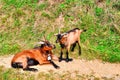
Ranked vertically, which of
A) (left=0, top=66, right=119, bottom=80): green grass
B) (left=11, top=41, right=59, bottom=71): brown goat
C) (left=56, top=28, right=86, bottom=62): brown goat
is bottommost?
(left=0, top=66, right=119, bottom=80): green grass

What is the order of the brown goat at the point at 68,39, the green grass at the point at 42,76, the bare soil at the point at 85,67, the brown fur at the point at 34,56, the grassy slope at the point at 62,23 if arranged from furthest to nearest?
the grassy slope at the point at 62,23
the brown goat at the point at 68,39
the bare soil at the point at 85,67
the brown fur at the point at 34,56
the green grass at the point at 42,76

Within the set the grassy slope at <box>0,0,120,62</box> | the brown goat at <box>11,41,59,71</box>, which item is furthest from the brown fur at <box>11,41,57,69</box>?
the grassy slope at <box>0,0,120,62</box>

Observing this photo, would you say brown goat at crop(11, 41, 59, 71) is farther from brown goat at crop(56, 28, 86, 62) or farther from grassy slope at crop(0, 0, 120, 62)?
grassy slope at crop(0, 0, 120, 62)

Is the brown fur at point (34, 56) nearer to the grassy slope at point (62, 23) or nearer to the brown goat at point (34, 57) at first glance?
the brown goat at point (34, 57)

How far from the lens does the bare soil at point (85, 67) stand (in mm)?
10383

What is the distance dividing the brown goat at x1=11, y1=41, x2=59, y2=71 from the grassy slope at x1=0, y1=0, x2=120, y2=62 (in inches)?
35.4

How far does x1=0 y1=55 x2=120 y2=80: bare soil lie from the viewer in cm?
1038

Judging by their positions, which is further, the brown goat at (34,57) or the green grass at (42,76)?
the brown goat at (34,57)

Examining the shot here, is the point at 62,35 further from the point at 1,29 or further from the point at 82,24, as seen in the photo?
the point at 1,29

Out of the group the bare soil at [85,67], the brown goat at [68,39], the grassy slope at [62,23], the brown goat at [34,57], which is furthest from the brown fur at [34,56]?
the grassy slope at [62,23]

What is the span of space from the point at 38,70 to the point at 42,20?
302 cm

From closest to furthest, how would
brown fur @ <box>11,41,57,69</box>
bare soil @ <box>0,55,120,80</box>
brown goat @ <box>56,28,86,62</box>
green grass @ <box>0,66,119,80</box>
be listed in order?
green grass @ <box>0,66,119,80</box> < brown fur @ <box>11,41,57,69</box> < bare soil @ <box>0,55,120,80</box> < brown goat @ <box>56,28,86,62</box>

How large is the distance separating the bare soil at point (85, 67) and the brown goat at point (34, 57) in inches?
7.6

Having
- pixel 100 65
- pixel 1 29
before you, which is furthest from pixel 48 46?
pixel 1 29
